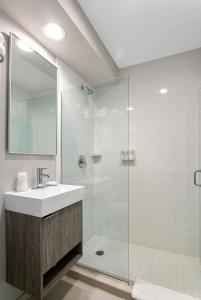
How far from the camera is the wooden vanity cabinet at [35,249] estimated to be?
1.10m

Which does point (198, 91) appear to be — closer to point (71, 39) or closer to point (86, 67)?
point (86, 67)

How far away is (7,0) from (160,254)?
2778mm

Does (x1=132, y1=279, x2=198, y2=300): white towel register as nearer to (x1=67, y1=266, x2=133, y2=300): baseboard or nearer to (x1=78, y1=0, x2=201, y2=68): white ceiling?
(x1=67, y1=266, x2=133, y2=300): baseboard

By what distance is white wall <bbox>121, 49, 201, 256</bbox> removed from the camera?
6.50 feet

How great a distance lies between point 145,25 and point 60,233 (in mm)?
2060

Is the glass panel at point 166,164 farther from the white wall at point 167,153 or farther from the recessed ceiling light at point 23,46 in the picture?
the recessed ceiling light at point 23,46

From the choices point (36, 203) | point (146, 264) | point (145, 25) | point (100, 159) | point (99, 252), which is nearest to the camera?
point (36, 203)

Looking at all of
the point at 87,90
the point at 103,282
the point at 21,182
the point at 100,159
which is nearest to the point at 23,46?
the point at 87,90

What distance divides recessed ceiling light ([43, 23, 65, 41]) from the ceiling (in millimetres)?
34

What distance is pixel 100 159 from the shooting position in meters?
2.24

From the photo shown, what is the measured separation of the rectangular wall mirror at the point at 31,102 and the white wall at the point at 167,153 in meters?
1.15

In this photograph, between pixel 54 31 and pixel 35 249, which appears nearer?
pixel 35 249

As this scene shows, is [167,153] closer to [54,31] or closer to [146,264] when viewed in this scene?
[146,264]

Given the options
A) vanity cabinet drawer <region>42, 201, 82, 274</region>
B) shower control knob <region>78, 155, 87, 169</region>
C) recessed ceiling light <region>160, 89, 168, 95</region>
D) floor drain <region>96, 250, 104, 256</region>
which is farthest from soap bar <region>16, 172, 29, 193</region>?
recessed ceiling light <region>160, 89, 168, 95</region>
